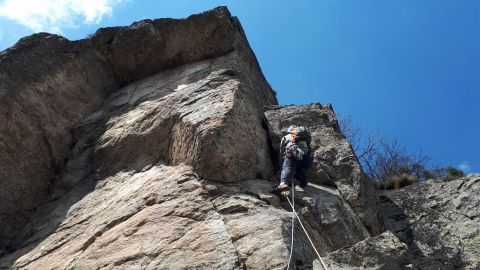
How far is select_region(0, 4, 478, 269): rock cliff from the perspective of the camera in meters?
7.31

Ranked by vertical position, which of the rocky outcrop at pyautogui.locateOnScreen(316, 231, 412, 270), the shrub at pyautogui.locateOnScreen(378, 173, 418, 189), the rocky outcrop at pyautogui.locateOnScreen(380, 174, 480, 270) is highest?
the shrub at pyautogui.locateOnScreen(378, 173, 418, 189)

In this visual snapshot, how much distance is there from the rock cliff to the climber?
1.05 feet

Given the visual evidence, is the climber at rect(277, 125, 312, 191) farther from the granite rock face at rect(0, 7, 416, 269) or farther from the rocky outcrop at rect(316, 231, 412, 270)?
the rocky outcrop at rect(316, 231, 412, 270)

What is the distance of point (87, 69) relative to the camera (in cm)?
1337

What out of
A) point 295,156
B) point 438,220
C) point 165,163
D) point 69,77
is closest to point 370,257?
point 295,156

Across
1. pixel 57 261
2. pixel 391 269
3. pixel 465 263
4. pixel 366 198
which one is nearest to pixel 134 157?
pixel 57 261

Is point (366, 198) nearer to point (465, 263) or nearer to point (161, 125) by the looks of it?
point (465, 263)

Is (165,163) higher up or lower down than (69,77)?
lower down

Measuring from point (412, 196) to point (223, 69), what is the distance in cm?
500

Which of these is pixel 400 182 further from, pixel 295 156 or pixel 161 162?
pixel 161 162

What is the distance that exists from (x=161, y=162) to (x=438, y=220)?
5.59 metres

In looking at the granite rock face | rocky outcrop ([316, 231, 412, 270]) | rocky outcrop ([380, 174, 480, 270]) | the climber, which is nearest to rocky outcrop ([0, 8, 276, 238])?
the granite rock face

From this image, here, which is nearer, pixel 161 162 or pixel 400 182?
pixel 161 162

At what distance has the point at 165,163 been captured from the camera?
9.93 m
